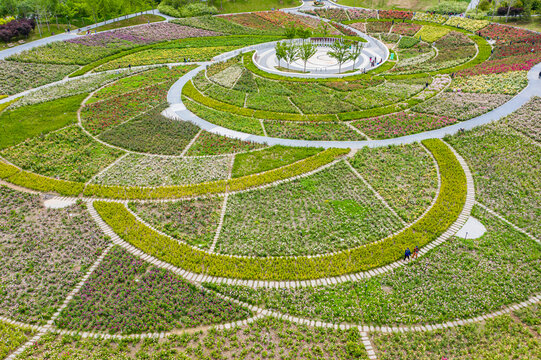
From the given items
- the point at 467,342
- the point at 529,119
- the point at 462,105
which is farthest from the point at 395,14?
the point at 467,342

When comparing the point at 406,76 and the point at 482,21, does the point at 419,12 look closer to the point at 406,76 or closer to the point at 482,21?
the point at 482,21

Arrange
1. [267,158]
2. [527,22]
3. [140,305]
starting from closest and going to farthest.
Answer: [140,305] < [267,158] < [527,22]

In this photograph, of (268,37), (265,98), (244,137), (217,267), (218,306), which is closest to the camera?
(218,306)

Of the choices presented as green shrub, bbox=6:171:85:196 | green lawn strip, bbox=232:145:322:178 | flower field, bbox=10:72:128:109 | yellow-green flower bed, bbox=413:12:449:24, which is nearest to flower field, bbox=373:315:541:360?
green lawn strip, bbox=232:145:322:178

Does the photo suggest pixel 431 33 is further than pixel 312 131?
Yes

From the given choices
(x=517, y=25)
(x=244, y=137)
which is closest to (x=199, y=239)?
(x=244, y=137)

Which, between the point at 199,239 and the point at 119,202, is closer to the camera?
the point at 199,239

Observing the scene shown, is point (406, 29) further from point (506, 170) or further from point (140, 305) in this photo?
point (140, 305)
